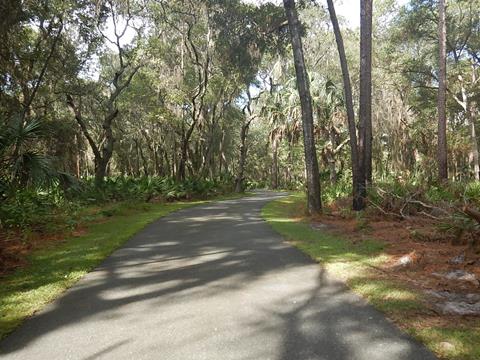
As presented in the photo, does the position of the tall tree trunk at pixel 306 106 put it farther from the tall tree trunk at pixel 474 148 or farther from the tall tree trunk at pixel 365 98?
the tall tree trunk at pixel 474 148

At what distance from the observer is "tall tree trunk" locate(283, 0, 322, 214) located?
14.6 m

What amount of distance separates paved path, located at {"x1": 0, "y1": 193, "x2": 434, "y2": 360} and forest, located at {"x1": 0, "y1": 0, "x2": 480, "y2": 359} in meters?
0.43

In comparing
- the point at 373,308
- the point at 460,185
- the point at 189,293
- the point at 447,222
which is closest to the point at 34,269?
the point at 189,293

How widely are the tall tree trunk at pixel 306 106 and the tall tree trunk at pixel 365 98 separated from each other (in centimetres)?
174

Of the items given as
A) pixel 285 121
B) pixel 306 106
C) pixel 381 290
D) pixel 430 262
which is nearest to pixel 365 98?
pixel 306 106

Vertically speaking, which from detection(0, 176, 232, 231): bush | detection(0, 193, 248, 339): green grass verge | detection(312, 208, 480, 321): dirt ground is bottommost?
detection(312, 208, 480, 321): dirt ground

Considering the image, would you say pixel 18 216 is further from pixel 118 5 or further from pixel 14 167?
pixel 118 5

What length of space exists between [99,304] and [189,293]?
4.04ft

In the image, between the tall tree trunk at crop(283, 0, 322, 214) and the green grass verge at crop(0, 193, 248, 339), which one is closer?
the green grass verge at crop(0, 193, 248, 339)

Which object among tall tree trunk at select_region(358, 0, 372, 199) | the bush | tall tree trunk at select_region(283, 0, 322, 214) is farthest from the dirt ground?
the bush

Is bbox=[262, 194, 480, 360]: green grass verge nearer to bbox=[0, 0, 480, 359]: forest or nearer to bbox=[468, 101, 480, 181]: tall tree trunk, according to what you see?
bbox=[0, 0, 480, 359]: forest

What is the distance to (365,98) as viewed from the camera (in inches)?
547

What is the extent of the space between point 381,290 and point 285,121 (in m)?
30.2

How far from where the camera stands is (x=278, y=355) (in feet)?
12.6
